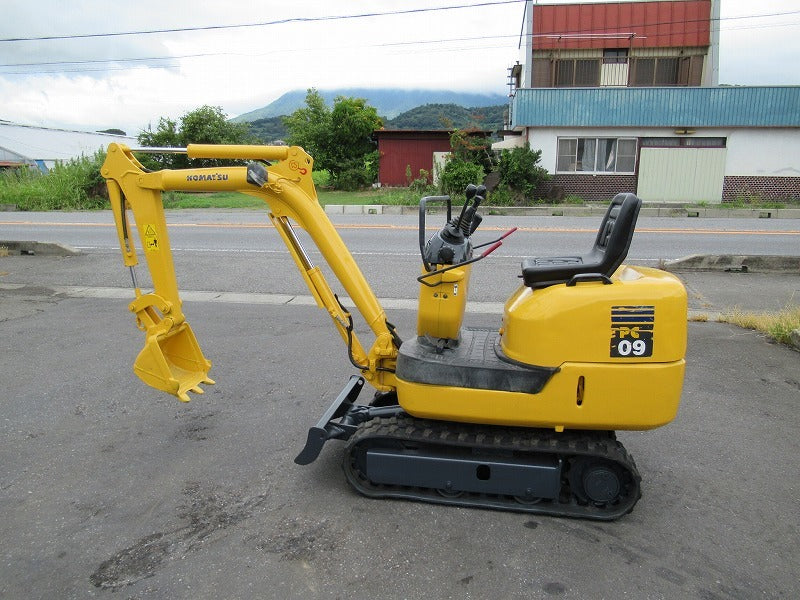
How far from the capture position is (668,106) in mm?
23422

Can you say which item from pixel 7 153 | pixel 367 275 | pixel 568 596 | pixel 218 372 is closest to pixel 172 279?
pixel 218 372

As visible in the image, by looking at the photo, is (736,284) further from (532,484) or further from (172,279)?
(172,279)

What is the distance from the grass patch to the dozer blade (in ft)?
19.1

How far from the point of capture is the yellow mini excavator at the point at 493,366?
3465 millimetres

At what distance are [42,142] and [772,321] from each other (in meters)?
64.9

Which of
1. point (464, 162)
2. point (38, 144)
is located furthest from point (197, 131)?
point (38, 144)

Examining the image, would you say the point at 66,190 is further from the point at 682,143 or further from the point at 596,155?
the point at 682,143

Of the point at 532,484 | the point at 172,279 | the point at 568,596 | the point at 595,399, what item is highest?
the point at 172,279

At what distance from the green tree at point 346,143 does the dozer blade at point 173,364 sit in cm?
2475

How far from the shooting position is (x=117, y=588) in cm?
313

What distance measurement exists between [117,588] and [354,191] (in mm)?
26649

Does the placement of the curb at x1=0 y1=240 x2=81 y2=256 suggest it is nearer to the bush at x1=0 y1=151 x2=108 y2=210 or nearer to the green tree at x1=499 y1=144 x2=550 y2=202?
the bush at x1=0 y1=151 x2=108 y2=210

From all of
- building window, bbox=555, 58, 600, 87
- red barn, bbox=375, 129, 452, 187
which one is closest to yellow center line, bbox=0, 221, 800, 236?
red barn, bbox=375, 129, 452, 187

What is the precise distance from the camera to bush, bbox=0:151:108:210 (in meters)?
25.1
